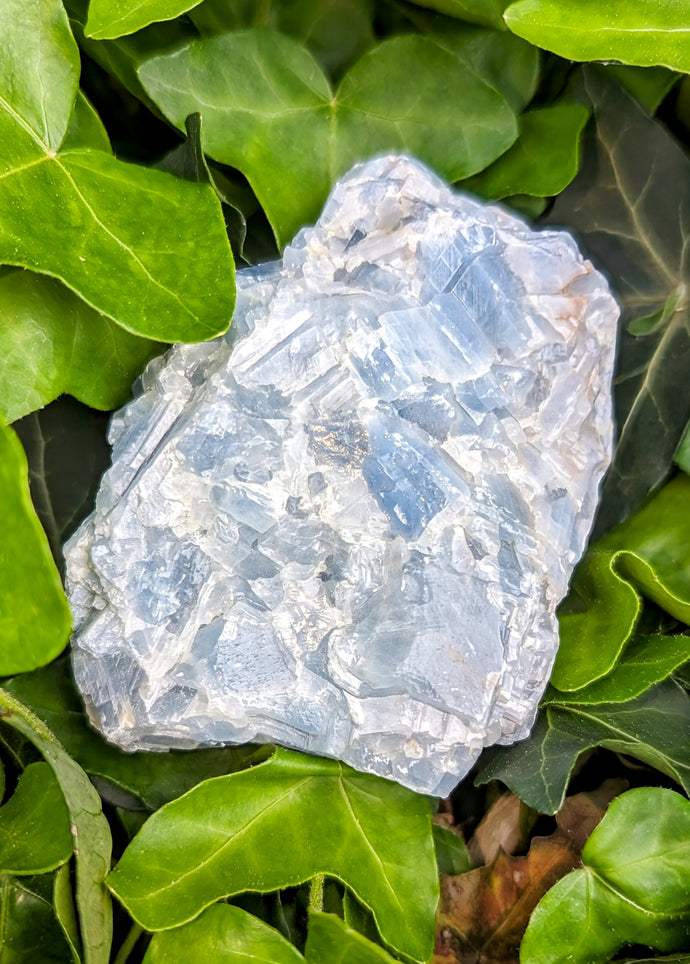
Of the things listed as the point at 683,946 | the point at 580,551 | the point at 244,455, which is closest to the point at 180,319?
the point at 244,455

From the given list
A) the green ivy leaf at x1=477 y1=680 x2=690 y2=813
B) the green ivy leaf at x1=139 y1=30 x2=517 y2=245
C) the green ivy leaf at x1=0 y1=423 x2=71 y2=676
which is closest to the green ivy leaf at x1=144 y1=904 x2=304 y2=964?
the green ivy leaf at x1=477 y1=680 x2=690 y2=813

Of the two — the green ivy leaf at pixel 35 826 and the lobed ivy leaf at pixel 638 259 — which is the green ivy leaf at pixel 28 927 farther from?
the lobed ivy leaf at pixel 638 259

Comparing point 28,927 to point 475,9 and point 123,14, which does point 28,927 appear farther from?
point 475,9

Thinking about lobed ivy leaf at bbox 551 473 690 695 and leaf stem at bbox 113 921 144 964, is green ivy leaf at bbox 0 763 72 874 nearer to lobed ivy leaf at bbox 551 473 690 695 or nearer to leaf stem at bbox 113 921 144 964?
leaf stem at bbox 113 921 144 964

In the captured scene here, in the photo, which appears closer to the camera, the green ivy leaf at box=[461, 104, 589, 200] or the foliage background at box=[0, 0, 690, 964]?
the foliage background at box=[0, 0, 690, 964]

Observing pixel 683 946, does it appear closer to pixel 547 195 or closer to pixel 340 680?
pixel 340 680

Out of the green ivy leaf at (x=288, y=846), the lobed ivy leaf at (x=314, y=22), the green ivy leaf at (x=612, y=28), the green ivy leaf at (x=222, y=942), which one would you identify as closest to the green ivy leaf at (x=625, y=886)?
the green ivy leaf at (x=288, y=846)

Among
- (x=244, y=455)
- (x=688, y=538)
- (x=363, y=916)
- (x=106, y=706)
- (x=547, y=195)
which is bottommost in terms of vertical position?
(x=363, y=916)
